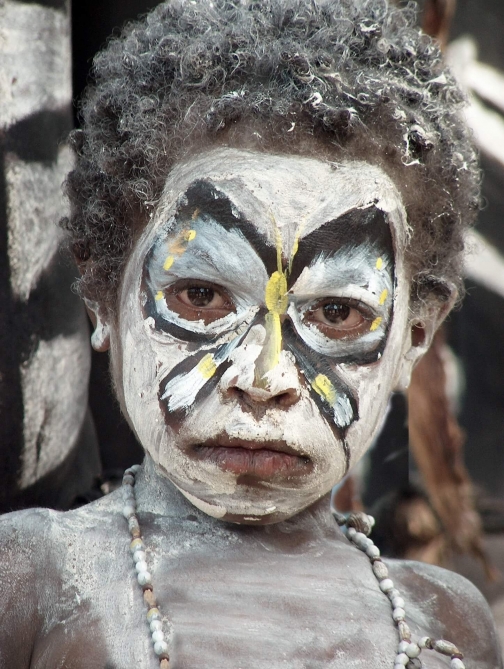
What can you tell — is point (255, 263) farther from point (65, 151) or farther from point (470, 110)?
point (470, 110)

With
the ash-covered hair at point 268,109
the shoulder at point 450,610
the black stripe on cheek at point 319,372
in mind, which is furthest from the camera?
the shoulder at point 450,610

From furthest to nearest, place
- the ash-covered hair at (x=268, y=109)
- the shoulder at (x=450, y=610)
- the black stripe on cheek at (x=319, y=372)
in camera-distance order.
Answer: the shoulder at (x=450, y=610) < the ash-covered hair at (x=268, y=109) < the black stripe on cheek at (x=319, y=372)

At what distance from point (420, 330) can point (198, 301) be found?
57 centimetres

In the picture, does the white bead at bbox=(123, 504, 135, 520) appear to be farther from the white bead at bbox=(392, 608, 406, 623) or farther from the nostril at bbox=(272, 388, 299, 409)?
the white bead at bbox=(392, 608, 406, 623)

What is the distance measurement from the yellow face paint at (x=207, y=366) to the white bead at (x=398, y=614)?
0.59 meters

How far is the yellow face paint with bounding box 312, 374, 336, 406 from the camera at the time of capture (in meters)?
1.78

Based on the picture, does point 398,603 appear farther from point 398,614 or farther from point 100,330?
point 100,330

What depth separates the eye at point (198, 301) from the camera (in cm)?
182

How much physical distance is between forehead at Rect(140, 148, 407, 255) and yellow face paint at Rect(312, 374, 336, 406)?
0.80 ft

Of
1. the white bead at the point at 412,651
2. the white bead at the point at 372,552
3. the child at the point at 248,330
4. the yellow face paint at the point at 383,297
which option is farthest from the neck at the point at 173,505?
the yellow face paint at the point at 383,297

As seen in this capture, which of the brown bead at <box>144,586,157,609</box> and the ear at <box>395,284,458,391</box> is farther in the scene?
the ear at <box>395,284,458,391</box>

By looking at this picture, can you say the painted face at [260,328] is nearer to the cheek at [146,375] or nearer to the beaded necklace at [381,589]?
the cheek at [146,375]

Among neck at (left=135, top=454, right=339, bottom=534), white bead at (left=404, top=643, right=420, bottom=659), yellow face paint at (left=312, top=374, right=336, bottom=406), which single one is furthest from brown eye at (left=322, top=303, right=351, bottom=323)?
white bead at (left=404, top=643, right=420, bottom=659)

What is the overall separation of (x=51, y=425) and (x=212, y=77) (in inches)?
36.7
